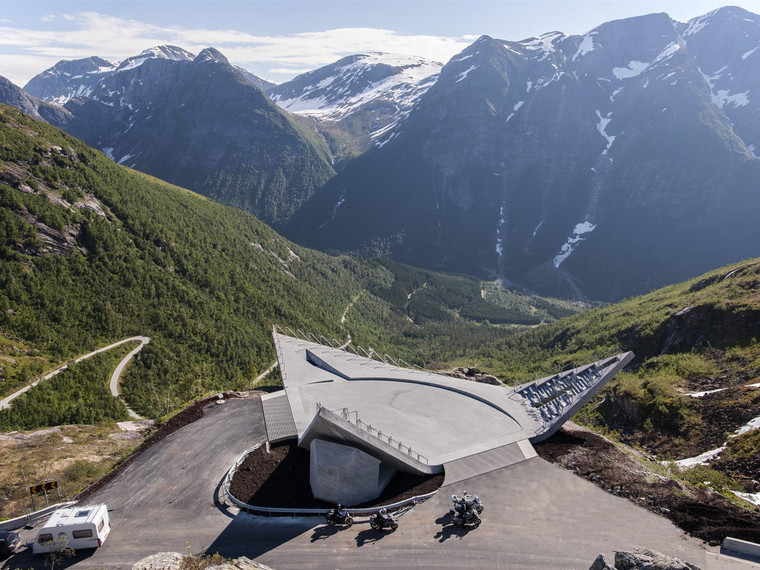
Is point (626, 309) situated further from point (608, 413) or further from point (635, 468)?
point (635, 468)

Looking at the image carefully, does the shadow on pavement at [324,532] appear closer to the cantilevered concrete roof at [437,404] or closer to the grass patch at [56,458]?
the cantilevered concrete roof at [437,404]

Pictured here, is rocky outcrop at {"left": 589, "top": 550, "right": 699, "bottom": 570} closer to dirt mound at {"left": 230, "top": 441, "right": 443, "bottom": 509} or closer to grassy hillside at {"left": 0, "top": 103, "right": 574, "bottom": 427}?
dirt mound at {"left": 230, "top": 441, "right": 443, "bottom": 509}

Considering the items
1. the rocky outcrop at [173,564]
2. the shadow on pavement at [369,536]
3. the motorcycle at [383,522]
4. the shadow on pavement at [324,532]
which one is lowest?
the shadow on pavement at [324,532]

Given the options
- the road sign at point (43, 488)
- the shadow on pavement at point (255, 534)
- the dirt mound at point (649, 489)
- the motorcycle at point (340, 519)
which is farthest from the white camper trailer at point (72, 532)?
the dirt mound at point (649, 489)

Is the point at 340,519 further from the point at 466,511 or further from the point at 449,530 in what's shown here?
the point at 466,511

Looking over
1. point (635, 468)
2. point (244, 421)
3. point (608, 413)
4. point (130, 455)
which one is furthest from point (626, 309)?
point (130, 455)

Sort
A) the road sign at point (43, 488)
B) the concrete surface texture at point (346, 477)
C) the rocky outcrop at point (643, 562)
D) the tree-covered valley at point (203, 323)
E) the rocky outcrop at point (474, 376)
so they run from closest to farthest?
the rocky outcrop at point (643, 562), the concrete surface texture at point (346, 477), the road sign at point (43, 488), the tree-covered valley at point (203, 323), the rocky outcrop at point (474, 376)

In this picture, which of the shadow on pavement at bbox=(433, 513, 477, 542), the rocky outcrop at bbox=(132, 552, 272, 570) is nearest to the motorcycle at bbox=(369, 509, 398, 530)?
the shadow on pavement at bbox=(433, 513, 477, 542)
